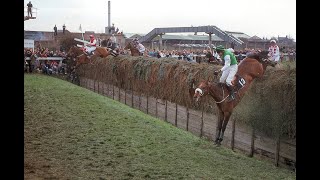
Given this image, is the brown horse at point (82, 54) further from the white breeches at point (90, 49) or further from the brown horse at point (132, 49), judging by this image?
the brown horse at point (132, 49)

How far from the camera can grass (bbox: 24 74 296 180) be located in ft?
10.3

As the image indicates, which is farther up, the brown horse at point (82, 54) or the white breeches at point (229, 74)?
the brown horse at point (82, 54)

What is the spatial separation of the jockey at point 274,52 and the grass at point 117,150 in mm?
892

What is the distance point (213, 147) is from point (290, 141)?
0.69 m

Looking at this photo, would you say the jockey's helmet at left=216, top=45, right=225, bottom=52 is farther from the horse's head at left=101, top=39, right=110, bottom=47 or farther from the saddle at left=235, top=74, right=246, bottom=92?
the horse's head at left=101, top=39, right=110, bottom=47

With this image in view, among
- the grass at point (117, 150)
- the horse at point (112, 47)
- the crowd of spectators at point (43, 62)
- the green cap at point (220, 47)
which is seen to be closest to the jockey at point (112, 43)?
the horse at point (112, 47)

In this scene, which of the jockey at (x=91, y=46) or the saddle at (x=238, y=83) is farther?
the jockey at (x=91, y=46)

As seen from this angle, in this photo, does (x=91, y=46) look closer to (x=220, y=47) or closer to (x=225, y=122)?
(x=220, y=47)

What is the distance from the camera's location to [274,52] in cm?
347

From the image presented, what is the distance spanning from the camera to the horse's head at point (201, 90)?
362 centimetres

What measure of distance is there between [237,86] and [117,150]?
3.97 ft

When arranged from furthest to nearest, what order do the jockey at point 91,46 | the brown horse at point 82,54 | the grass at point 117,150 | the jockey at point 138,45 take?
1. the brown horse at point 82,54
2. the jockey at point 91,46
3. the jockey at point 138,45
4. the grass at point 117,150
